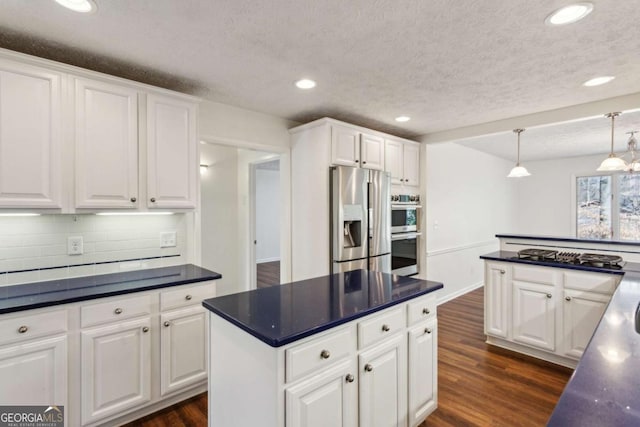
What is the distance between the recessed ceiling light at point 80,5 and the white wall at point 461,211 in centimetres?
372

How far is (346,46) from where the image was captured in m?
1.87

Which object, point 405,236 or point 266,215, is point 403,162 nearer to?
point 405,236

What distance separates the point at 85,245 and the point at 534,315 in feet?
12.5

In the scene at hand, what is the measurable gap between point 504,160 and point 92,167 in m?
6.98

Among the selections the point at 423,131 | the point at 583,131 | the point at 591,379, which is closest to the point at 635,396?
the point at 591,379

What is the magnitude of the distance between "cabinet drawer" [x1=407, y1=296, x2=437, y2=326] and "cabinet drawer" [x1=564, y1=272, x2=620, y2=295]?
5.19 feet

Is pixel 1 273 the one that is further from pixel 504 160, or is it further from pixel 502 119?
pixel 504 160

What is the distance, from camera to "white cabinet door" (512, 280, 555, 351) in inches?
110

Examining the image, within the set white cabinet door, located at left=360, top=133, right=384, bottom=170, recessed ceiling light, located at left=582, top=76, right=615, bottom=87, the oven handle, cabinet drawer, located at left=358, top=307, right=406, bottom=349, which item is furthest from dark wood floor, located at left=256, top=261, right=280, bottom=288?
recessed ceiling light, located at left=582, top=76, right=615, bottom=87

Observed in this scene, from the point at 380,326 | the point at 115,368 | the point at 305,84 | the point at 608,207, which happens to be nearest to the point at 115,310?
the point at 115,368

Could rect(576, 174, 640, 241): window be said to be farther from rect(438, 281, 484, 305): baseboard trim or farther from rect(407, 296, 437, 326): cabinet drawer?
rect(407, 296, 437, 326): cabinet drawer

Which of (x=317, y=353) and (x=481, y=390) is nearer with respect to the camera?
(x=317, y=353)

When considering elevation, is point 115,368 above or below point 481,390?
above

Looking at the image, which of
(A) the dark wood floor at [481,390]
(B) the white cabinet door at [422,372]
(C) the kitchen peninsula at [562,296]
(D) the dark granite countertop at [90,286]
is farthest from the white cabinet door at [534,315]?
(D) the dark granite countertop at [90,286]
